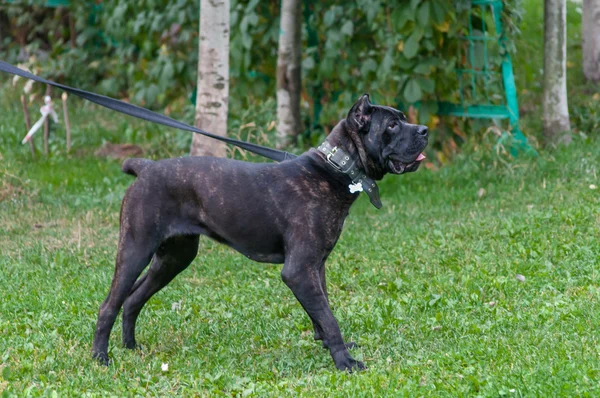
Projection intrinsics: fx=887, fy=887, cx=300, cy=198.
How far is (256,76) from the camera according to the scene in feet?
36.0

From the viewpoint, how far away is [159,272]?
16.9ft

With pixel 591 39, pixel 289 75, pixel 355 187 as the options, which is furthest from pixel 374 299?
pixel 591 39

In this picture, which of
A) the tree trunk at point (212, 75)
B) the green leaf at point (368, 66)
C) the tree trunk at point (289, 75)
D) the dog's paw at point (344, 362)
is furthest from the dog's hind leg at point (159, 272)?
the green leaf at point (368, 66)

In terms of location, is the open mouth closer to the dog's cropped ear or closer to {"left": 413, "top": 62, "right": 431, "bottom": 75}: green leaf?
the dog's cropped ear

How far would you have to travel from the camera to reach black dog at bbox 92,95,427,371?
15.3ft

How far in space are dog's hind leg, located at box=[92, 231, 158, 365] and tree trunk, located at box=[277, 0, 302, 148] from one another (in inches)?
206

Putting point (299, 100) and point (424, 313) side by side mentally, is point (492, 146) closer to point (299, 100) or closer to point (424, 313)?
point (299, 100)

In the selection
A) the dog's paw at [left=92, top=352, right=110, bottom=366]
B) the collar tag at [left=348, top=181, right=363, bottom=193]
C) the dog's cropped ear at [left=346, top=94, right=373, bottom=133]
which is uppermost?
the dog's cropped ear at [left=346, top=94, right=373, bottom=133]

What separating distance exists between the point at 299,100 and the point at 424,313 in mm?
5215

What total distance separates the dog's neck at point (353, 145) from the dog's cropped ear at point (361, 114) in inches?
2.1

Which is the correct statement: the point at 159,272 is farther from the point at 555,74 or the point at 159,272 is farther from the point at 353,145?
the point at 555,74

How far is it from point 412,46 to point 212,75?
204 centimetres

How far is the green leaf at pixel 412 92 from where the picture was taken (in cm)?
898

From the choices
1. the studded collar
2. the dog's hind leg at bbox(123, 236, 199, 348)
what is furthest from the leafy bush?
the dog's hind leg at bbox(123, 236, 199, 348)
